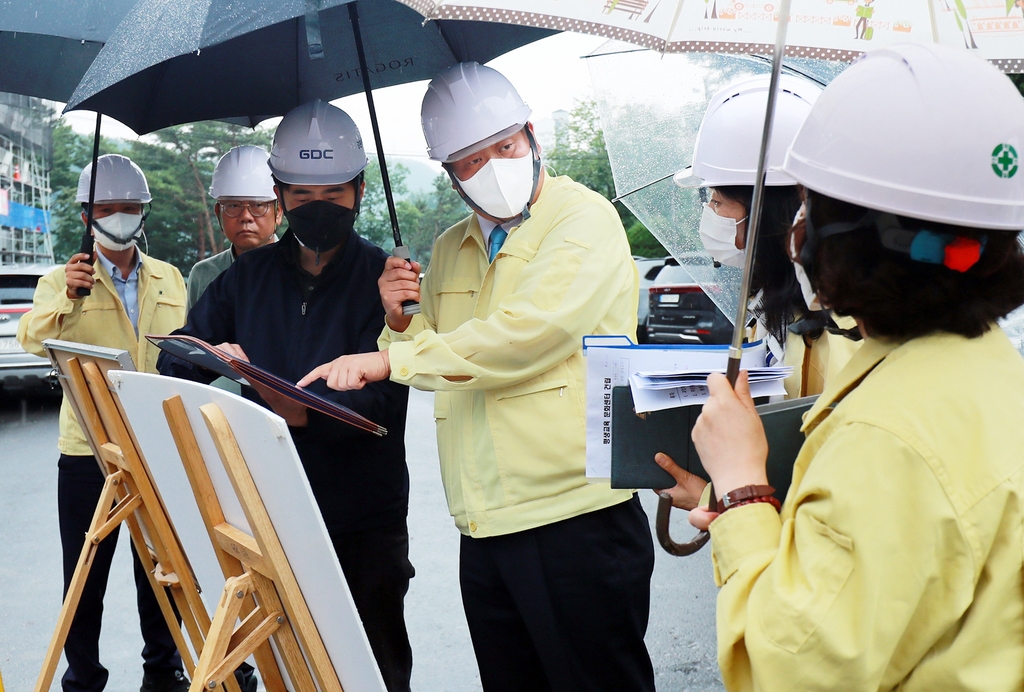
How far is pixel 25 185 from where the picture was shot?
895 cm

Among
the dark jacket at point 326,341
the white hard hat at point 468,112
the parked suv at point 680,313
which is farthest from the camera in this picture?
the parked suv at point 680,313

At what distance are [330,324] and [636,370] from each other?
4.17 ft

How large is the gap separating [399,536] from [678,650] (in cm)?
187

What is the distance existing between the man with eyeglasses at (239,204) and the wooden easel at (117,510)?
1244 millimetres

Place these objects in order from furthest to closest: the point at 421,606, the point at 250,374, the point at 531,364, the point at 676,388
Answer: the point at 421,606 < the point at 531,364 < the point at 250,374 < the point at 676,388

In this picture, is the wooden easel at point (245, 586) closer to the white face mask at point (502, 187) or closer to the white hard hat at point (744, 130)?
the white face mask at point (502, 187)

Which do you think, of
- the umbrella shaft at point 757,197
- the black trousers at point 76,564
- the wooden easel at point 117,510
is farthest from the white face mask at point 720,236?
the black trousers at point 76,564

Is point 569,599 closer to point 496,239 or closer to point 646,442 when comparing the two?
point 646,442

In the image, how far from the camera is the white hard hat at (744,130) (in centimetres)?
211

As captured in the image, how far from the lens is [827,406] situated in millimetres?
1314

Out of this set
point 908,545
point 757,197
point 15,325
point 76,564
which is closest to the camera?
point 908,545

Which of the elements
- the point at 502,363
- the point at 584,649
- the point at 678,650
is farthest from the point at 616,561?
the point at 678,650

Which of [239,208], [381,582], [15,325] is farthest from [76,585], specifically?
[15,325]

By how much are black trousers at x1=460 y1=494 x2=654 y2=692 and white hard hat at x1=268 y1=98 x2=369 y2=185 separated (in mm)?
1222
